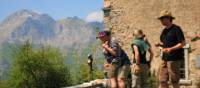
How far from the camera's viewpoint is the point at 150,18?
1941 centimetres

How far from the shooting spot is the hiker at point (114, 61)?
10023 millimetres

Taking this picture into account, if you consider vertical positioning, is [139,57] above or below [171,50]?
below

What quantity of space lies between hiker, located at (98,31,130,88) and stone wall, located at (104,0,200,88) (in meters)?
8.35

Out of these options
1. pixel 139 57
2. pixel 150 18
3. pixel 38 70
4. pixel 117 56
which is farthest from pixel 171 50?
pixel 38 70

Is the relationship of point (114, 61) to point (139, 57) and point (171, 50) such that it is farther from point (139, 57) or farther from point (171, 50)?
point (171, 50)

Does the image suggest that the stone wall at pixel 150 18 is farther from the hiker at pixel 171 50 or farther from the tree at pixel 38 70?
the tree at pixel 38 70

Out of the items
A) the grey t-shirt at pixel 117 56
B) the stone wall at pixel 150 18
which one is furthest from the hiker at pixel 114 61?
the stone wall at pixel 150 18

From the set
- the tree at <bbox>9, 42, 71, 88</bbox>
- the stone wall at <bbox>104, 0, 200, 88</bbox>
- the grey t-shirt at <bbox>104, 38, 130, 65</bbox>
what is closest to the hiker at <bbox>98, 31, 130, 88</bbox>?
the grey t-shirt at <bbox>104, 38, 130, 65</bbox>

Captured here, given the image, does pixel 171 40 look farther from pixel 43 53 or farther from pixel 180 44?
pixel 43 53

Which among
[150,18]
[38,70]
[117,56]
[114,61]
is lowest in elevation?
[38,70]

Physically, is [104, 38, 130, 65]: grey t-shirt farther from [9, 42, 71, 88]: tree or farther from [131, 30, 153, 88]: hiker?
[9, 42, 71, 88]: tree

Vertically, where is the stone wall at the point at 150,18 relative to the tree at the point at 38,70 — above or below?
above

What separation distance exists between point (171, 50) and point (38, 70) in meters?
31.1

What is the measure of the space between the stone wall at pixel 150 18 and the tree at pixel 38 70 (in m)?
17.4
